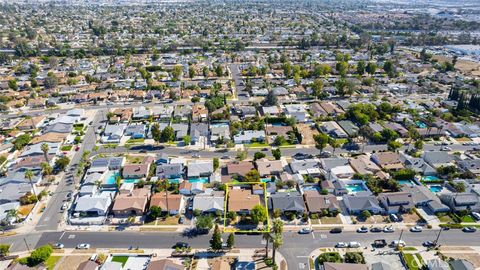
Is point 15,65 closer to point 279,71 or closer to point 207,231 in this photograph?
point 279,71

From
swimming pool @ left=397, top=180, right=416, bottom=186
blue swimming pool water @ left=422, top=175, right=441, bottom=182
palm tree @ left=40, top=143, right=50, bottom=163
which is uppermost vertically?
palm tree @ left=40, top=143, right=50, bottom=163

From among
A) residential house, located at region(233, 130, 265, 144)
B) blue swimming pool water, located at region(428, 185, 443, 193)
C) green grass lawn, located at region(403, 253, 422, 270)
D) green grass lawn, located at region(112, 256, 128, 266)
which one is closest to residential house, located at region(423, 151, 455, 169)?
blue swimming pool water, located at region(428, 185, 443, 193)

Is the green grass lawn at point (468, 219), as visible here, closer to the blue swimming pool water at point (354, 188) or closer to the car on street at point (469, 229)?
the car on street at point (469, 229)

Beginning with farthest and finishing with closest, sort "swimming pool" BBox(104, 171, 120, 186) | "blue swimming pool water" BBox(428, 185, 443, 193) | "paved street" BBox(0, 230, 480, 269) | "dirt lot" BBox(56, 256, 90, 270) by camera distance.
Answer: "swimming pool" BBox(104, 171, 120, 186), "blue swimming pool water" BBox(428, 185, 443, 193), "paved street" BBox(0, 230, 480, 269), "dirt lot" BBox(56, 256, 90, 270)

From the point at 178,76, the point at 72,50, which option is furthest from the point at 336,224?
the point at 72,50

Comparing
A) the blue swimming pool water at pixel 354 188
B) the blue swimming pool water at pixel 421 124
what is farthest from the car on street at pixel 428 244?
the blue swimming pool water at pixel 421 124

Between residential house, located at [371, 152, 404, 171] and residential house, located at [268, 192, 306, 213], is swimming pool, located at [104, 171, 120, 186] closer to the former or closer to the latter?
residential house, located at [268, 192, 306, 213]
